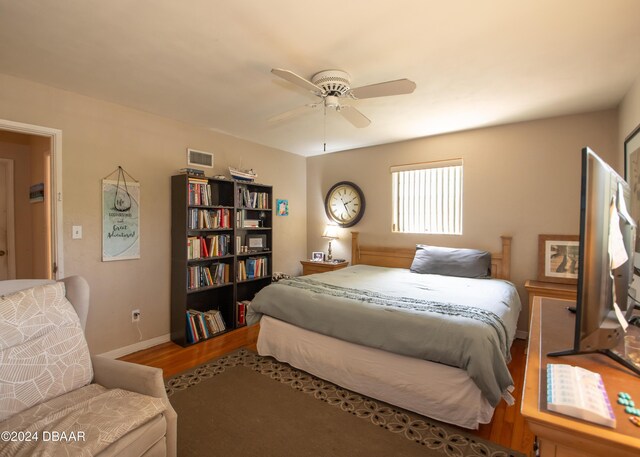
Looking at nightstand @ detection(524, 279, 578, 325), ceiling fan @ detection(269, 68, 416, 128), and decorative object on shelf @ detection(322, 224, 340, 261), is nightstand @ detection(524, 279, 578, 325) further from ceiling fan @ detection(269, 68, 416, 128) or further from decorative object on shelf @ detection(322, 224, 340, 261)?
decorative object on shelf @ detection(322, 224, 340, 261)

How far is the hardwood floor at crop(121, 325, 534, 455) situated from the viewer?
1842 millimetres

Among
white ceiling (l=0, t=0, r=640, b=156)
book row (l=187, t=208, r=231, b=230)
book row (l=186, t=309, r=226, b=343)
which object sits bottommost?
book row (l=186, t=309, r=226, b=343)

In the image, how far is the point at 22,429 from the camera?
1206 mm

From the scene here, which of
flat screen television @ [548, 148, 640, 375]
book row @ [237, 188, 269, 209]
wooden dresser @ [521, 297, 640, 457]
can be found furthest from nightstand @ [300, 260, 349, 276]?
flat screen television @ [548, 148, 640, 375]

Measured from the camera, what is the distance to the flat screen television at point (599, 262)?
83 cm

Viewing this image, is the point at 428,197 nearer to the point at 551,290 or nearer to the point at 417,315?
the point at 551,290

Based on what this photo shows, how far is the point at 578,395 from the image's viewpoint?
0.73m

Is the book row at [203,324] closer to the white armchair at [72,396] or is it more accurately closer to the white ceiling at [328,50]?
the white armchair at [72,396]

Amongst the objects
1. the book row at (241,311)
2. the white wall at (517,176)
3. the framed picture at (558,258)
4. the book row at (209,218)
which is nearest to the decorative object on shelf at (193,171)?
the book row at (209,218)

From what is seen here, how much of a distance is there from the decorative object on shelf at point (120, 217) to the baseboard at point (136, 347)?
2.95 ft

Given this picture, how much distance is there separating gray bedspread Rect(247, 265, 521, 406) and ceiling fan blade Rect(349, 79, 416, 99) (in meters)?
1.49

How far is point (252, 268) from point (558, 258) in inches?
139

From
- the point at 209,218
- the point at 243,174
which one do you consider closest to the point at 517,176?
Answer: the point at 243,174

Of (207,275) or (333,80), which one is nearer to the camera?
(333,80)
